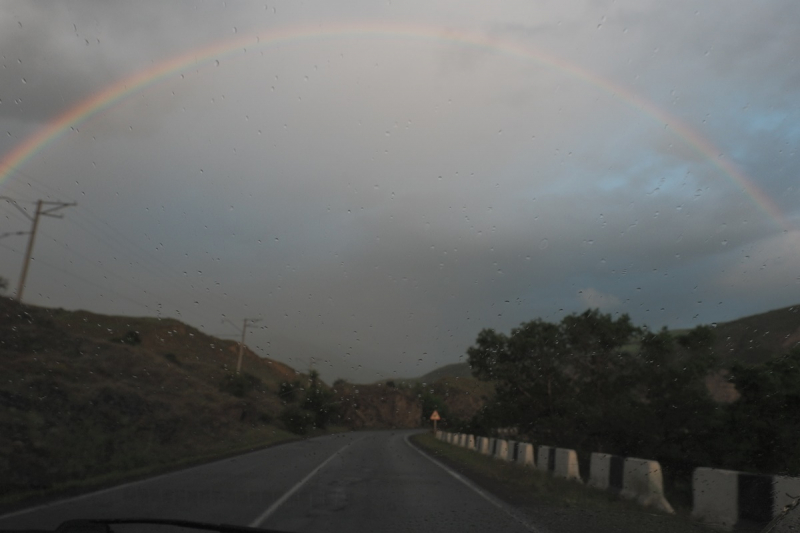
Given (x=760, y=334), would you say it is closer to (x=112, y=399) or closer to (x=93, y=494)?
(x=93, y=494)

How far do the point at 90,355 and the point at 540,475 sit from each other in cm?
2409

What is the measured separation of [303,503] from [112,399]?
18.5 meters

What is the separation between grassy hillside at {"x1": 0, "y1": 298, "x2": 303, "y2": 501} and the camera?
637 inches

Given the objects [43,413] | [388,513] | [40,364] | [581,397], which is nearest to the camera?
[388,513]

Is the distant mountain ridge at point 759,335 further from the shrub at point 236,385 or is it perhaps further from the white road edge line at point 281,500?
the shrub at point 236,385

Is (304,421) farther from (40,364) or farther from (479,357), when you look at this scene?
(479,357)

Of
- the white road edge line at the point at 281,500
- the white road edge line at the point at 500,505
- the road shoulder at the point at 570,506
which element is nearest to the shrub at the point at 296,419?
the white road edge line at the point at 281,500

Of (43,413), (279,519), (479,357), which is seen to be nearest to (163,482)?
(279,519)

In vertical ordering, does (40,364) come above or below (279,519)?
above

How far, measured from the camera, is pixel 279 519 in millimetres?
8656

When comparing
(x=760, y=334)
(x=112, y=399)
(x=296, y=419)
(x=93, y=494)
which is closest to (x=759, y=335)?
(x=760, y=334)

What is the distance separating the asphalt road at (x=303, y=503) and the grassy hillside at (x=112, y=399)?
2.15m

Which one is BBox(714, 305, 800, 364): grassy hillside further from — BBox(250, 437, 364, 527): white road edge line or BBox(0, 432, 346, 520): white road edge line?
BBox(0, 432, 346, 520): white road edge line

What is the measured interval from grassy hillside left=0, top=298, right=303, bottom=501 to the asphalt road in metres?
2.15
